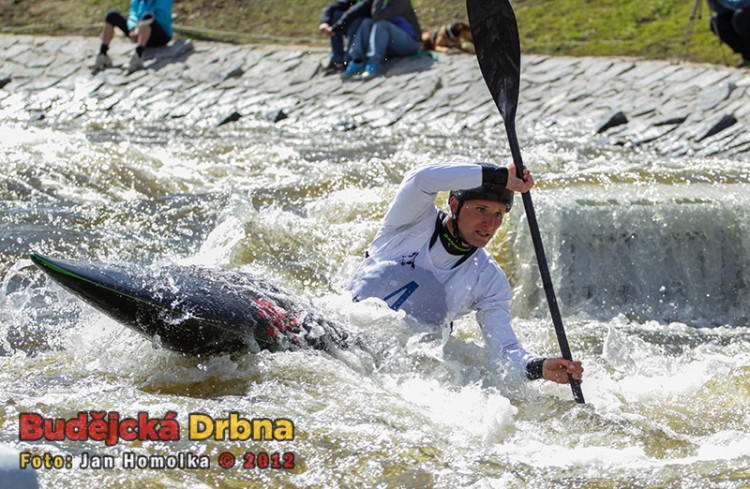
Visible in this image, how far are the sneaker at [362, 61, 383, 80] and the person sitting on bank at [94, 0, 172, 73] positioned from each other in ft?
10.9

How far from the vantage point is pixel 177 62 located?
14.6 m

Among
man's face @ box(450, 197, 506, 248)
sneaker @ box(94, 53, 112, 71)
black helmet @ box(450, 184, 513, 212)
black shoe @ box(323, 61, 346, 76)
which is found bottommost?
sneaker @ box(94, 53, 112, 71)

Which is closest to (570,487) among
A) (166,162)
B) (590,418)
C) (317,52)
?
(590,418)

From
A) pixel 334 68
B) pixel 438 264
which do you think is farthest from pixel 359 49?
pixel 438 264

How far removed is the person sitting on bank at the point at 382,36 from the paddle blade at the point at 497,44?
8.27 m

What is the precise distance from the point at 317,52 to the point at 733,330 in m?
8.79

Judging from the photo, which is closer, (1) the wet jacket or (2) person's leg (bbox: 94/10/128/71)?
(1) the wet jacket

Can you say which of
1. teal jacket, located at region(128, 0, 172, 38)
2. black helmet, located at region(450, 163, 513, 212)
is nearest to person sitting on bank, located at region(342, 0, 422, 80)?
teal jacket, located at region(128, 0, 172, 38)

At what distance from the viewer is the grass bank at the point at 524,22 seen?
12.6 meters

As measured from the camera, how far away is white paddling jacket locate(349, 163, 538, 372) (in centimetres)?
454

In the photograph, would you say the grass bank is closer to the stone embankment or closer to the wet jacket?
the stone embankment

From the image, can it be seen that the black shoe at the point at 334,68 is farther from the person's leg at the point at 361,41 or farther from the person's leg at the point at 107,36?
the person's leg at the point at 107,36

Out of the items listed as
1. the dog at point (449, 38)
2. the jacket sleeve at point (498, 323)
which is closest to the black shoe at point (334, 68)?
the dog at point (449, 38)

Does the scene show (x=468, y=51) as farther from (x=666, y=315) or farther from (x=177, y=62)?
(x=666, y=315)
